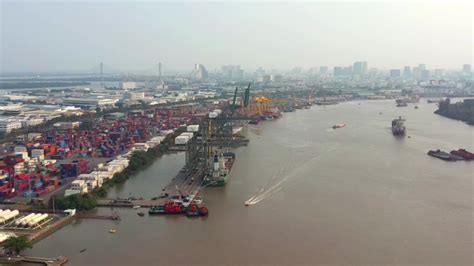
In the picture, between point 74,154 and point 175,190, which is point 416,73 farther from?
point 175,190

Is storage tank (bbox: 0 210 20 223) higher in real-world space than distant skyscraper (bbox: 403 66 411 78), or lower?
lower

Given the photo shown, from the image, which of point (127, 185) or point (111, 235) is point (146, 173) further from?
point (111, 235)

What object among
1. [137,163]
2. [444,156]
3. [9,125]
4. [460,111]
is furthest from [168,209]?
[460,111]

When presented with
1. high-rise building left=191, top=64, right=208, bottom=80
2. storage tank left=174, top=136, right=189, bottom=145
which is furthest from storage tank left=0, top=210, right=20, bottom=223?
high-rise building left=191, top=64, right=208, bottom=80

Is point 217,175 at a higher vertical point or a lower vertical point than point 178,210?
higher

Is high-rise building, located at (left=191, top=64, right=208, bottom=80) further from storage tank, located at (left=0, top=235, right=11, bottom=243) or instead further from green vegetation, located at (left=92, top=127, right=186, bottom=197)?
storage tank, located at (left=0, top=235, right=11, bottom=243)

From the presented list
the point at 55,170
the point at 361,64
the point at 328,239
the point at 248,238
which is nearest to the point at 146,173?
the point at 55,170
